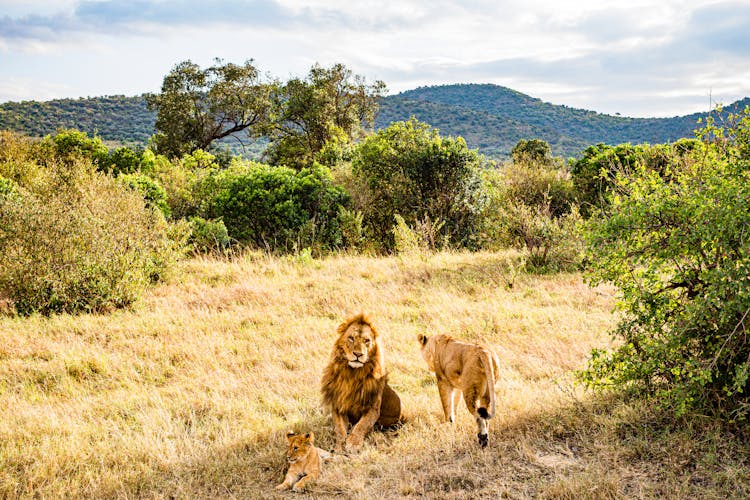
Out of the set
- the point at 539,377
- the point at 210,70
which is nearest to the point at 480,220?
the point at 539,377

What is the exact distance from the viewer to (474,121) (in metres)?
87.8

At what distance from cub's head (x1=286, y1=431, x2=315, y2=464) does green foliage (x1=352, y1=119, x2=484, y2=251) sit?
41.6ft

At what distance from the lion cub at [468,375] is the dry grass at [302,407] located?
0.28 m

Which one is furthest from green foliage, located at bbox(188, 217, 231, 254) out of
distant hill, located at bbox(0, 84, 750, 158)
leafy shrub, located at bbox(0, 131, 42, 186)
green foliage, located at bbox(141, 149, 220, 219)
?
distant hill, located at bbox(0, 84, 750, 158)

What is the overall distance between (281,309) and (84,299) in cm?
345

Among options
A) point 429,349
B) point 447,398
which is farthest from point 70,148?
point 447,398

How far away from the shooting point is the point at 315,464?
14.8 ft

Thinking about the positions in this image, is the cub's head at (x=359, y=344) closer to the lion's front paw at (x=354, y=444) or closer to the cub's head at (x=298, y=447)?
the lion's front paw at (x=354, y=444)

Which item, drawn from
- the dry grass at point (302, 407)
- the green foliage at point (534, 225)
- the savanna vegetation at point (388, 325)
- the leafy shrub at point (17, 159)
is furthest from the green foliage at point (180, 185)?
the green foliage at point (534, 225)

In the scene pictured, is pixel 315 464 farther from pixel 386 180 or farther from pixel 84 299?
pixel 386 180

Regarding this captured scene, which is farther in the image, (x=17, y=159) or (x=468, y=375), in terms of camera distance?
(x=17, y=159)

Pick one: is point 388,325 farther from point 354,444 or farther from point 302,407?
point 354,444

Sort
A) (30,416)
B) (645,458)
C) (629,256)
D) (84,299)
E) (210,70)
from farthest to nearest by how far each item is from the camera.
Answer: (210,70)
(84,299)
(30,416)
(629,256)
(645,458)

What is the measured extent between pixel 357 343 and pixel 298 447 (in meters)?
1.07
